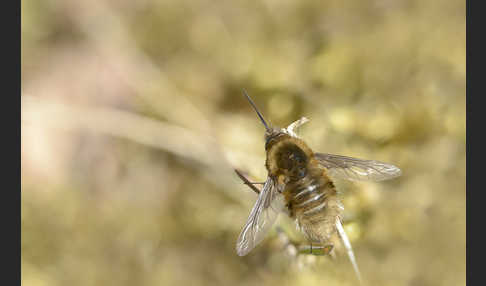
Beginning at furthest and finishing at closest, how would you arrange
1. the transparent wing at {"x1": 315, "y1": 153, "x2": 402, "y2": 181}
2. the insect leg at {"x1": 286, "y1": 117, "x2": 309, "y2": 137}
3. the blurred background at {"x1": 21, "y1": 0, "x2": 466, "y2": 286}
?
the blurred background at {"x1": 21, "y1": 0, "x2": 466, "y2": 286} < the insect leg at {"x1": 286, "y1": 117, "x2": 309, "y2": 137} < the transparent wing at {"x1": 315, "y1": 153, "x2": 402, "y2": 181}

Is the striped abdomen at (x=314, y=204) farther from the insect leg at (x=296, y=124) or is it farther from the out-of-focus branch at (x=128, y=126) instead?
the out-of-focus branch at (x=128, y=126)

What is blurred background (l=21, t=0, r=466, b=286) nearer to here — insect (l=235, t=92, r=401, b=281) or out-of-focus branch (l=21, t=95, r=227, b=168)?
out-of-focus branch (l=21, t=95, r=227, b=168)

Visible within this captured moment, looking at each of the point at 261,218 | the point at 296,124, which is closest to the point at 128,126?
the point at 296,124

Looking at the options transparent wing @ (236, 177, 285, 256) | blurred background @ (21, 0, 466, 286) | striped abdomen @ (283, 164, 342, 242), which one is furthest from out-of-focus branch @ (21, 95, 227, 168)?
striped abdomen @ (283, 164, 342, 242)

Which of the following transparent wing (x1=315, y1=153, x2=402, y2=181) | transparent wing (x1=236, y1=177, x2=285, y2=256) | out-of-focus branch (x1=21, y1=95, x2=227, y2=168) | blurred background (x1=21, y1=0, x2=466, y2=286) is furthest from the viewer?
out-of-focus branch (x1=21, y1=95, x2=227, y2=168)

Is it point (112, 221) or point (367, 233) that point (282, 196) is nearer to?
point (367, 233)

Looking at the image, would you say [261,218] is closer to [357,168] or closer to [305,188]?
[305,188]

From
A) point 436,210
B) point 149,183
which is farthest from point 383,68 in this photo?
point 149,183

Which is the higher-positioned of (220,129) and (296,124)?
(220,129)
